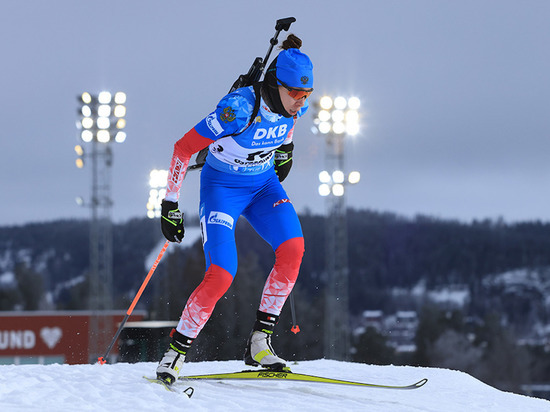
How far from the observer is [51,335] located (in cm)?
3028

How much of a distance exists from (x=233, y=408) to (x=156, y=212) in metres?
11.3

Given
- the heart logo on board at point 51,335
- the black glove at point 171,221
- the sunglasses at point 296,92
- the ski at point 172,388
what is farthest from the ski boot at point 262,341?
the heart logo on board at point 51,335

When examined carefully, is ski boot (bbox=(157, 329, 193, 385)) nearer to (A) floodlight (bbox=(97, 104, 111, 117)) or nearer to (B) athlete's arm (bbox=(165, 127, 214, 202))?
(B) athlete's arm (bbox=(165, 127, 214, 202))

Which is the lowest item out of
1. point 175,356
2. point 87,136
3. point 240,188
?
point 175,356

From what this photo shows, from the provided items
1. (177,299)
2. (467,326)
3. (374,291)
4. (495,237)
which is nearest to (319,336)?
(177,299)

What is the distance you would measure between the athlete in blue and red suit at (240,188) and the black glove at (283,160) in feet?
1.29

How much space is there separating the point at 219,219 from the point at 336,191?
30.8ft

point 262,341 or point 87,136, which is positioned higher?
point 87,136

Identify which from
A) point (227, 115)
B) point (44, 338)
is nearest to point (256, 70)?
point (227, 115)

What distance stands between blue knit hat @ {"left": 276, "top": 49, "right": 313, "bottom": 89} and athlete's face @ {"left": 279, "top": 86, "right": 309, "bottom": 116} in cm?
6

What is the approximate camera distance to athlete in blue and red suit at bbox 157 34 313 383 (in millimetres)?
5203

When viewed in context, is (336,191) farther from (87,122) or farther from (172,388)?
(172,388)

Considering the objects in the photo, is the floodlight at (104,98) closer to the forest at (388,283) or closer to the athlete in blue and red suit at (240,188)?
the athlete in blue and red suit at (240,188)

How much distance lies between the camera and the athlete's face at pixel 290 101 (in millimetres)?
5262
